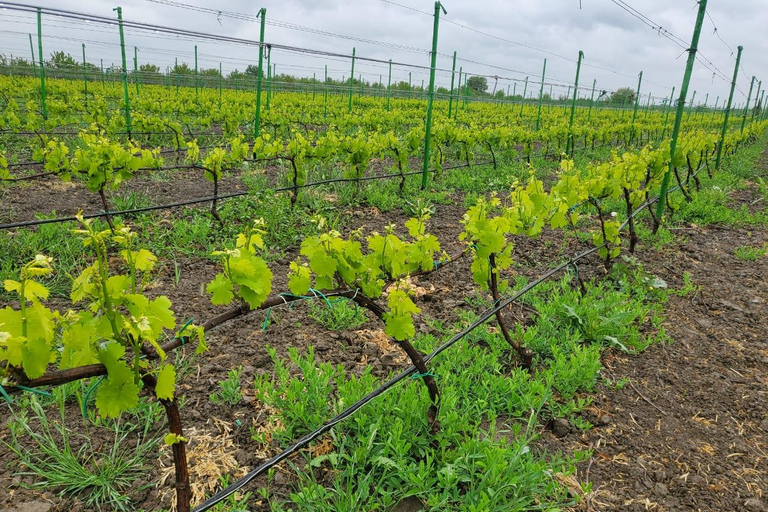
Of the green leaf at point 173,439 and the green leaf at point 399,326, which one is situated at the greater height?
the green leaf at point 399,326

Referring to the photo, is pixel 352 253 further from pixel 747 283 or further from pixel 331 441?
pixel 747 283

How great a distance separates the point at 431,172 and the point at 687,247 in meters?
4.32

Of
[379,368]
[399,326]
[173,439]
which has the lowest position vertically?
[379,368]

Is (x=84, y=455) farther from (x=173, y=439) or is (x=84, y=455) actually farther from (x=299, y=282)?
(x=299, y=282)

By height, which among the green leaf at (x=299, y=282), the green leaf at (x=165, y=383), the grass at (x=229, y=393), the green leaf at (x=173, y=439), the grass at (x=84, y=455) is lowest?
the grass at (x=84, y=455)

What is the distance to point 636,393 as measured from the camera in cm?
296

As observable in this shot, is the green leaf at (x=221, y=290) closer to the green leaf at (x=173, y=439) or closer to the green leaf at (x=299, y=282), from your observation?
the green leaf at (x=299, y=282)

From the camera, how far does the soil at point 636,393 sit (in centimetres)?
224

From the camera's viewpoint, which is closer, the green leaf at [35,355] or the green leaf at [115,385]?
the green leaf at [35,355]

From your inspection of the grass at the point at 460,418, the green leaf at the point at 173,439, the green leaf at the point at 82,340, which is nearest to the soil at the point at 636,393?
the grass at the point at 460,418

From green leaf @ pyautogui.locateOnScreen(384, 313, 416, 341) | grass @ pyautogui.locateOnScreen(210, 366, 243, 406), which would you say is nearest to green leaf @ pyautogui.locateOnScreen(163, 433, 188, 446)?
green leaf @ pyautogui.locateOnScreen(384, 313, 416, 341)

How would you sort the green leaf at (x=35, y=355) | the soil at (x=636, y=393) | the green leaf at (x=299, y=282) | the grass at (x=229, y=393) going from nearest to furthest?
the green leaf at (x=35, y=355), the green leaf at (x=299, y=282), the soil at (x=636, y=393), the grass at (x=229, y=393)

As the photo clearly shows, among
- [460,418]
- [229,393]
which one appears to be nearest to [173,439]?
[229,393]

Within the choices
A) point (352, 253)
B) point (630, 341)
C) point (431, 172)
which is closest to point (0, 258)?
point (352, 253)
